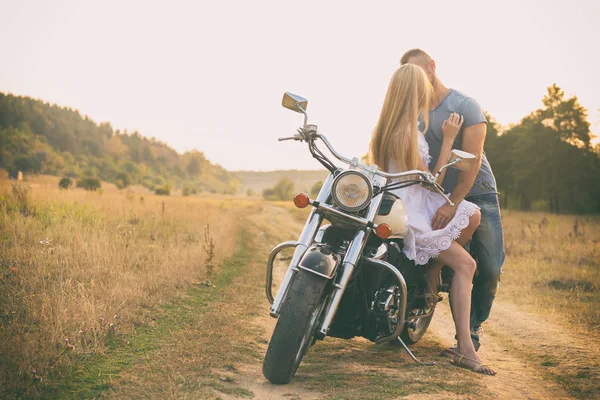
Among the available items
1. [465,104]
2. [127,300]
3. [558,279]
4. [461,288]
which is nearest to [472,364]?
[461,288]

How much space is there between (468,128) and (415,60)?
2.59ft

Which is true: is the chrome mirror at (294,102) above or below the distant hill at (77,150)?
above

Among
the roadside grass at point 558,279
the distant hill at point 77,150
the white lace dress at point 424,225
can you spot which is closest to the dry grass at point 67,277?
the white lace dress at point 424,225

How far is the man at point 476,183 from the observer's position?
4.55 metres

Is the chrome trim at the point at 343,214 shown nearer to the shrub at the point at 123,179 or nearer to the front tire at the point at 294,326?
the front tire at the point at 294,326

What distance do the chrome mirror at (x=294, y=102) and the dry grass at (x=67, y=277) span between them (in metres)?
2.27

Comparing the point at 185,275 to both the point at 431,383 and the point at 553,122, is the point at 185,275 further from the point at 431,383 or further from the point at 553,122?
the point at 553,122

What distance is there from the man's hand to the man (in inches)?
14.6

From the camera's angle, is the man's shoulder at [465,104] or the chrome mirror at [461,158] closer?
the chrome mirror at [461,158]

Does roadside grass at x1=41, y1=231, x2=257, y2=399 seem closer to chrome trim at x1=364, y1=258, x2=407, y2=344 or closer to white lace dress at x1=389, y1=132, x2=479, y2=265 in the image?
chrome trim at x1=364, y1=258, x2=407, y2=344

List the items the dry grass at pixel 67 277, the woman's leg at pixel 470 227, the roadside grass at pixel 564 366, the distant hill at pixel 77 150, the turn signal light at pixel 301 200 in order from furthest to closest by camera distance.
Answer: the distant hill at pixel 77 150, the woman's leg at pixel 470 227, the roadside grass at pixel 564 366, the dry grass at pixel 67 277, the turn signal light at pixel 301 200

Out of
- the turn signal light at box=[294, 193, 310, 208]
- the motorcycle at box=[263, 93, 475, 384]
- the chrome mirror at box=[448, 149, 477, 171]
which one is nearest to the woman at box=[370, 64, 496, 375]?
the motorcycle at box=[263, 93, 475, 384]

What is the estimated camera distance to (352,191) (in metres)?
3.52

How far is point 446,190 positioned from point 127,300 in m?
3.30
